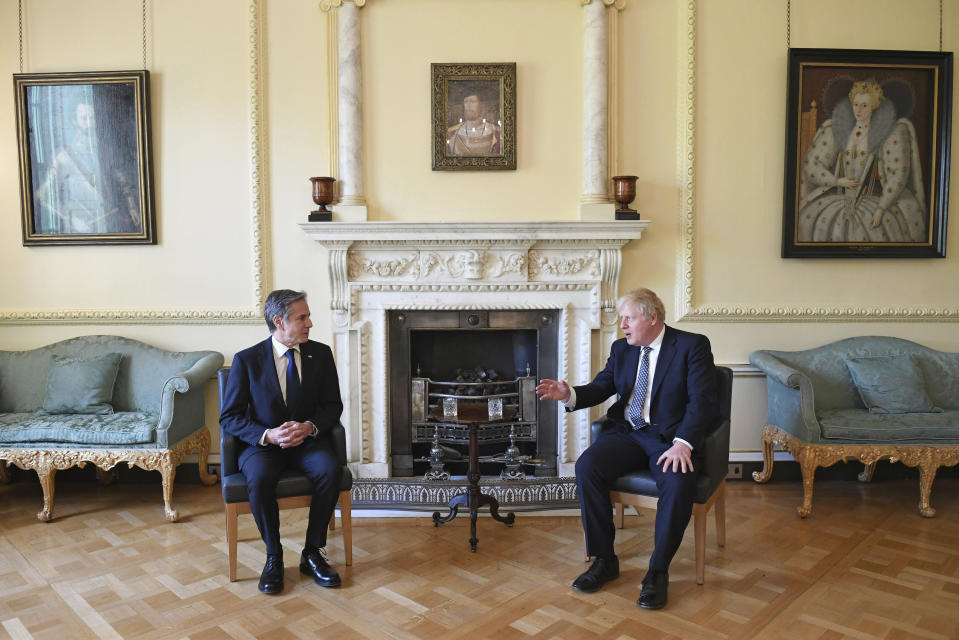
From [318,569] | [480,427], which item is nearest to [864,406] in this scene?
[480,427]

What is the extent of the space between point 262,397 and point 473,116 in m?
2.25

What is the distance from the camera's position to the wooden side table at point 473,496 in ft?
11.6

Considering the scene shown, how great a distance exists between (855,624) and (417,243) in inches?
117

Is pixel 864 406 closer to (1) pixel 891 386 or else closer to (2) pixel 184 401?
(1) pixel 891 386

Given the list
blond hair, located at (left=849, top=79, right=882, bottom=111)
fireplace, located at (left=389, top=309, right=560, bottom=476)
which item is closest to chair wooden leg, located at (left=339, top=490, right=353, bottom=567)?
fireplace, located at (left=389, top=309, right=560, bottom=476)

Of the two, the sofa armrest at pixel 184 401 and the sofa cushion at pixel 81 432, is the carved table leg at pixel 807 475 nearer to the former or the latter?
the sofa armrest at pixel 184 401

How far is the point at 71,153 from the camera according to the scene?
4480 mm

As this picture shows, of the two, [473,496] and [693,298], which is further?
[693,298]

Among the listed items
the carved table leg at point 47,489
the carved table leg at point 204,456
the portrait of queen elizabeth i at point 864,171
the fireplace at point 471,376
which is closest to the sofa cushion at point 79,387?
the carved table leg at point 47,489

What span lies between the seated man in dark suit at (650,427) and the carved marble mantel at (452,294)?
3.35 feet

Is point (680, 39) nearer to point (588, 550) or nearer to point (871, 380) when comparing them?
point (871, 380)

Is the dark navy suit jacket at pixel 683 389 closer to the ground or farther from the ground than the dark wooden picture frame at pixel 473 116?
closer to the ground

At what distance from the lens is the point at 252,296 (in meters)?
4.54

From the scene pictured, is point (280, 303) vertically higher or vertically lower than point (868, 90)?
lower
